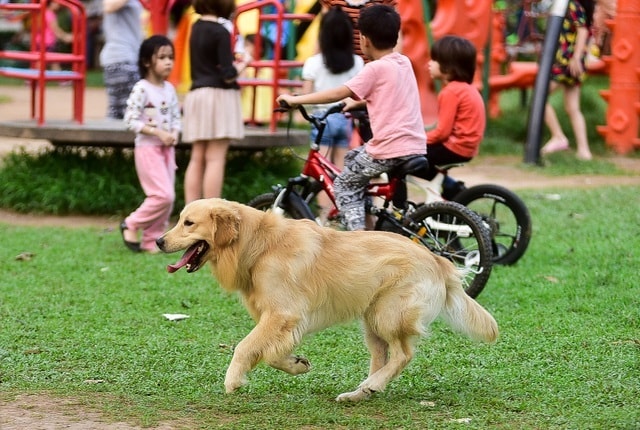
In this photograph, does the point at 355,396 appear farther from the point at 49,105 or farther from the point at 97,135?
the point at 49,105

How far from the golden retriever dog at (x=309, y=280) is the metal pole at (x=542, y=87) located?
24.1 ft

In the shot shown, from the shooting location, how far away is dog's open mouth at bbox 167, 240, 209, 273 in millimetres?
4770

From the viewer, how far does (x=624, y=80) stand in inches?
492

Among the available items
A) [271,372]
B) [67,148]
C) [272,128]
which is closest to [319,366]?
[271,372]

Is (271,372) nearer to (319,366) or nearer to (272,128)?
(319,366)

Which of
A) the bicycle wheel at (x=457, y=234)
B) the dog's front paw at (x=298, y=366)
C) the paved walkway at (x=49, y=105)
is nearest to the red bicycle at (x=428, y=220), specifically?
the bicycle wheel at (x=457, y=234)

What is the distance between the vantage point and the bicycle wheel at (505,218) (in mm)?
7250

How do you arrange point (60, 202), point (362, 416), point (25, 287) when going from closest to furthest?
point (362, 416) → point (25, 287) → point (60, 202)

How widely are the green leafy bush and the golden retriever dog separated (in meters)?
4.60

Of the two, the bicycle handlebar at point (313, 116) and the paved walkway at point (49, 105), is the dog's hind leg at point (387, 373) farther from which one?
the paved walkway at point (49, 105)

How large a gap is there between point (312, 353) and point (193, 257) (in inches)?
40.9

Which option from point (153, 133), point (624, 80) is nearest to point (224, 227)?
point (153, 133)

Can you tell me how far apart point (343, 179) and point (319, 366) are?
1549 millimetres

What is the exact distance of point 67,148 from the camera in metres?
9.89
